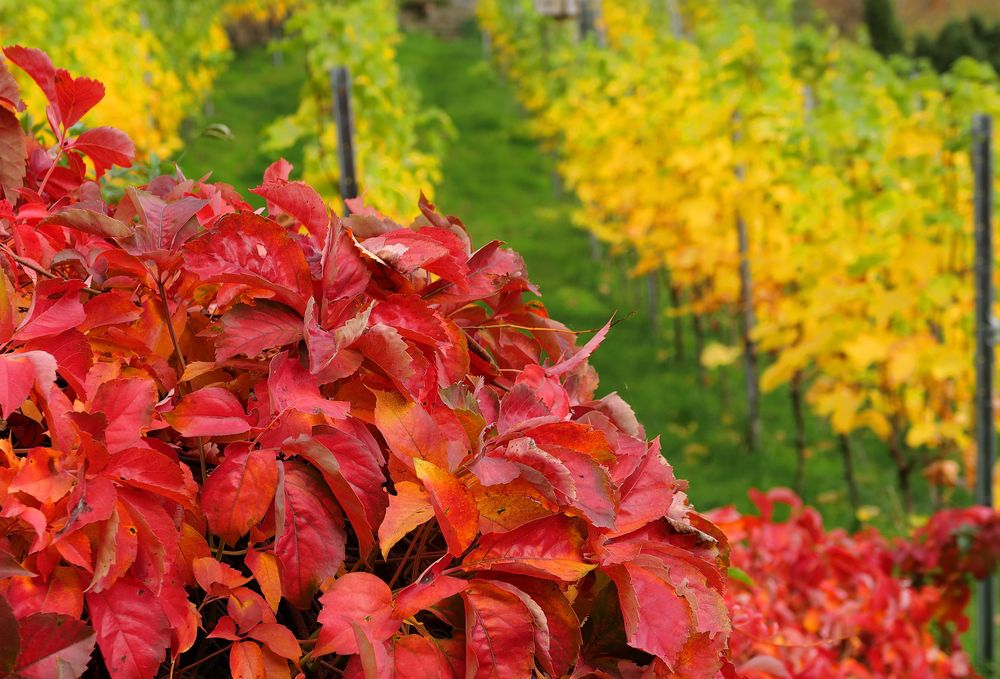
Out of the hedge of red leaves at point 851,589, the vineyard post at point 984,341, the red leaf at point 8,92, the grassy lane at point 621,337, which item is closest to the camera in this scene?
the red leaf at point 8,92

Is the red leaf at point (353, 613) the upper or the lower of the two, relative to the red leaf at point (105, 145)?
lower

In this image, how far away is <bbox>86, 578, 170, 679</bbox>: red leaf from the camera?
0.65m

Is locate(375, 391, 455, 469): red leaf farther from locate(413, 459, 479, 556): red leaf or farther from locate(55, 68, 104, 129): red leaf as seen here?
locate(55, 68, 104, 129): red leaf

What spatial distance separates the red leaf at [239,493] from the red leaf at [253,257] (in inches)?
5.4

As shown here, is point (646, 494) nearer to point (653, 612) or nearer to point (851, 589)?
point (653, 612)

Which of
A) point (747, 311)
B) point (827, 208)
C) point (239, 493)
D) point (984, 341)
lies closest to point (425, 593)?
point (239, 493)

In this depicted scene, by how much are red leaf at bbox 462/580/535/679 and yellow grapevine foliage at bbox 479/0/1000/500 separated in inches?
146

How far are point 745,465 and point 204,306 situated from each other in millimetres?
5790

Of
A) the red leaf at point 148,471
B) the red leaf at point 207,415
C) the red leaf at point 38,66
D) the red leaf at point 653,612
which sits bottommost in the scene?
the red leaf at point 653,612

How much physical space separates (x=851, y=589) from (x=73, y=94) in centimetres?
235

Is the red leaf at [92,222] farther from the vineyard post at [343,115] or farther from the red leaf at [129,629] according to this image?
the vineyard post at [343,115]

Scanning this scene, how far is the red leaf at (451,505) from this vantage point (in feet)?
2.32

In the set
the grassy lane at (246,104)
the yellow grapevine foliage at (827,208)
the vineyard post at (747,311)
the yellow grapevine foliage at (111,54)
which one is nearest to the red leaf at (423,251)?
the yellow grapevine foliage at (111,54)

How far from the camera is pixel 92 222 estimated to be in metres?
0.76
